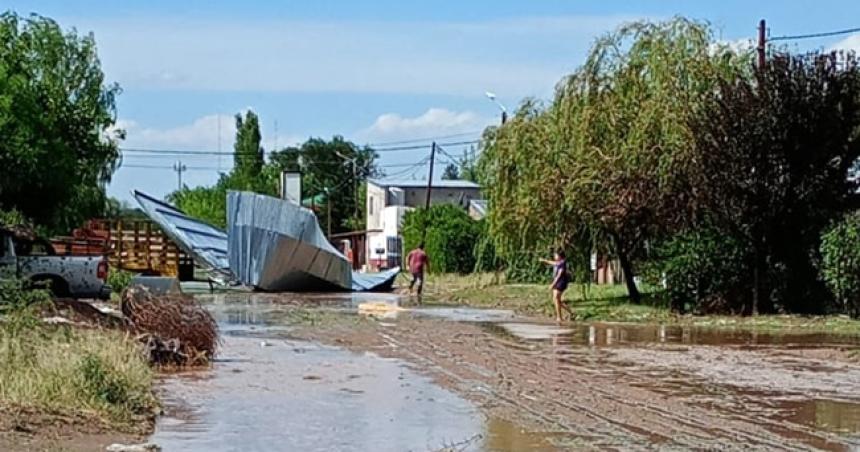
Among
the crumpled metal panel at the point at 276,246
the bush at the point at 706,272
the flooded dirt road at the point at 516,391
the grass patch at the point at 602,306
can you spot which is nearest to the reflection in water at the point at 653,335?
the flooded dirt road at the point at 516,391

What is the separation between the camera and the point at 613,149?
→ 3200 cm

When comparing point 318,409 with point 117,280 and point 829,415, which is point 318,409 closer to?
point 829,415

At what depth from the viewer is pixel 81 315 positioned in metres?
21.1

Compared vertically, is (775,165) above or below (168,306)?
above

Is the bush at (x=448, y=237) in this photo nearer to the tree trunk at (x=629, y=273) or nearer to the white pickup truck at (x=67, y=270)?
the tree trunk at (x=629, y=273)

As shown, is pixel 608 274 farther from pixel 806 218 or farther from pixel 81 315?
pixel 81 315

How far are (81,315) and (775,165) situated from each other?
16.5m

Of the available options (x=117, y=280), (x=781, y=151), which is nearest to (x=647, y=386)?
(x=781, y=151)

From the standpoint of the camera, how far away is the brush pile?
18.7 metres

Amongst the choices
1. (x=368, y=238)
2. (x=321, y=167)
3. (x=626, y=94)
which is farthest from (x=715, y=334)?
(x=321, y=167)

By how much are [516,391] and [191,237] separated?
34.7 metres

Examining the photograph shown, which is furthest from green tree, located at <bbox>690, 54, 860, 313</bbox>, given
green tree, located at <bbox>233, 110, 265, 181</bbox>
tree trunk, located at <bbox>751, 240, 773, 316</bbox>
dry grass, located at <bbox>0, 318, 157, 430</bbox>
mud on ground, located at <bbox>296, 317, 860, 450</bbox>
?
green tree, located at <bbox>233, 110, 265, 181</bbox>

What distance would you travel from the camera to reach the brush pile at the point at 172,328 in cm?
1870

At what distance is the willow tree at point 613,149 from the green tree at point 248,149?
80.9 metres
